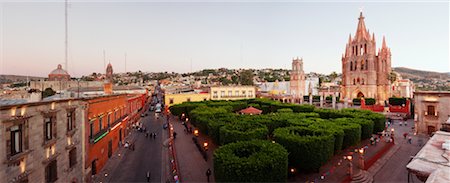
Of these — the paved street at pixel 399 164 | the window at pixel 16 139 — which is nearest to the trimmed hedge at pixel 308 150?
the paved street at pixel 399 164

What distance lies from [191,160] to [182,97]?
127 ft

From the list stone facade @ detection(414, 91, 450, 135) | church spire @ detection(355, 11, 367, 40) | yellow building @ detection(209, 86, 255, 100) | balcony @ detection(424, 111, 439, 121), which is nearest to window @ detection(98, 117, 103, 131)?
yellow building @ detection(209, 86, 255, 100)

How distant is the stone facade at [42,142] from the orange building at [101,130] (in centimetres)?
159

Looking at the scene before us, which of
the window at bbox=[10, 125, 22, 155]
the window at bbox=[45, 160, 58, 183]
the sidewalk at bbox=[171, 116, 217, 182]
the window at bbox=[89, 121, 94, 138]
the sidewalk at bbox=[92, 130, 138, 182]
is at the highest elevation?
the window at bbox=[10, 125, 22, 155]

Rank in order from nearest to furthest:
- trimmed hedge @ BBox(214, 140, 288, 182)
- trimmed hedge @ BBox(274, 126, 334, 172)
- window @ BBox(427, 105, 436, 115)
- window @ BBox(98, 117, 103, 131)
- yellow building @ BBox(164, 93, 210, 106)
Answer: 1. trimmed hedge @ BBox(214, 140, 288, 182)
2. trimmed hedge @ BBox(274, 126, 334, 172)
3. window @ BBox(98, 117, 103, 131)
4. window @ BBox(427, 105, 436, 115)
5. yellow building @ BBox(164, 93, 210, 106)

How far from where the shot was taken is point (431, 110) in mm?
32094

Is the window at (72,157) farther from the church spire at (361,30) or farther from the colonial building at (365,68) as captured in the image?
the church spire at (361,30)

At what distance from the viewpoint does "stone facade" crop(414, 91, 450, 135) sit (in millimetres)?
30734

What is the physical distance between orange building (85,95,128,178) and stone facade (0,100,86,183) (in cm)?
159

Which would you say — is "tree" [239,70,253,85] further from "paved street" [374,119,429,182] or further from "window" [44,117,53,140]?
"window" [44,117,53,140]

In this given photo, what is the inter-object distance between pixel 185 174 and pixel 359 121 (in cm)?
2051

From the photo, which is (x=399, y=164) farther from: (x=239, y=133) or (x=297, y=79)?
(x=297, y=79)

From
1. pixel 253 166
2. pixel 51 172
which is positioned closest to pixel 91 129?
pixel 51 172

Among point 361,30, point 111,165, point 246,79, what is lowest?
point 111,165
